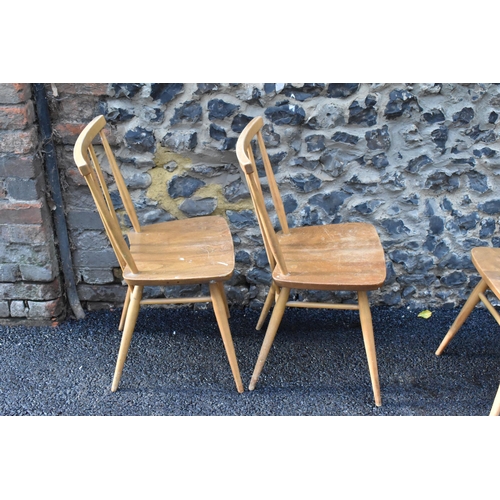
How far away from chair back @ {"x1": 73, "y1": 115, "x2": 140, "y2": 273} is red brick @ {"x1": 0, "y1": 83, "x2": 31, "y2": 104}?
0.31m

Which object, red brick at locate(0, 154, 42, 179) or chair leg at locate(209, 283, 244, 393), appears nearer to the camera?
chair leg at locate(209, 283, 244, 393)

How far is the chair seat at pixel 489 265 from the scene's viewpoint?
2.02 m

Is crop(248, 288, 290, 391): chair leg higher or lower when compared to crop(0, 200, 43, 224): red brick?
lower

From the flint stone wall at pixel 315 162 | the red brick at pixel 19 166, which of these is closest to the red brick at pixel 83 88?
the flint stone wall at pixel 315 162

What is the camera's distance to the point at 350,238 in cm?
229

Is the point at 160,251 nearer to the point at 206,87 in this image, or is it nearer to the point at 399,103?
the point at 206,87

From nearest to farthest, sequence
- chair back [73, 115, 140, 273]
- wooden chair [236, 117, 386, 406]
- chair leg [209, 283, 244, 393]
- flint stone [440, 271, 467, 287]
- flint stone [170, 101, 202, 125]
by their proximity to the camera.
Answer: chair back [73, 115, 140, 273]
wooden chair [236, 117, 386, 406]
chair leg [209, 283, 244, 393]
flint stone [170, 101, 202, 125]
flint stone [440, 271, 467, 287]

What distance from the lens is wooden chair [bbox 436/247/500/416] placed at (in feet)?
6.61

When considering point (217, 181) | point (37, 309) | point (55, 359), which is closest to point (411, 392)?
point (217, 181)

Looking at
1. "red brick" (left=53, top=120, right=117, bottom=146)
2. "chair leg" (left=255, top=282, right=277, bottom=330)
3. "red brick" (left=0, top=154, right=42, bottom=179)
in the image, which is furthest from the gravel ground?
"red brick" (left=53, top=120, right=117, bottom=146)

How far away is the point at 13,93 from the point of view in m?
2.20

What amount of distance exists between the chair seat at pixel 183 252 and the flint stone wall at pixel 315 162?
6.3 inches

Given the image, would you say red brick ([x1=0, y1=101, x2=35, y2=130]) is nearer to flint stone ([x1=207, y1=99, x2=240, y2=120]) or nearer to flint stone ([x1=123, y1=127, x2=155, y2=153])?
flint stone ([x1=123, y1=127, x2=155, y2=153])

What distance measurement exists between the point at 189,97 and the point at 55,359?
1.15 meters
